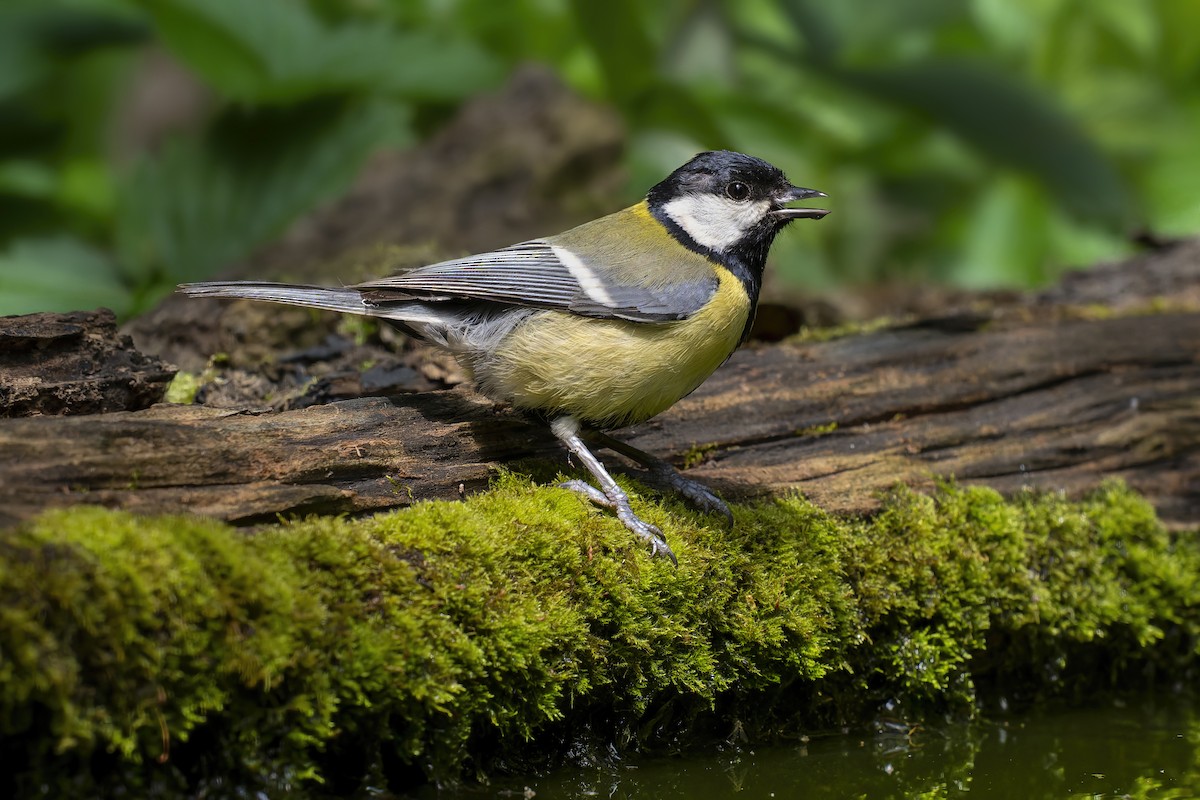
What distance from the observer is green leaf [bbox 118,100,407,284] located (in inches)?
224

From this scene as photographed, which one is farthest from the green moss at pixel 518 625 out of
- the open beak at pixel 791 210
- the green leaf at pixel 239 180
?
the green leaf at pixel 239 180

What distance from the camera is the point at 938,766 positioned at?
2.81 meters

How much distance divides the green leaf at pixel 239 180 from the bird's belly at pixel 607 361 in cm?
315

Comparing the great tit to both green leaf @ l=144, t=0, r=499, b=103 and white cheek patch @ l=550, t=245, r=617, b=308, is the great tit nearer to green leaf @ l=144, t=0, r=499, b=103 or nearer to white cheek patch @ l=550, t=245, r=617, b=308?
white cheek patch @ l=550, t=245, r=617, b=308

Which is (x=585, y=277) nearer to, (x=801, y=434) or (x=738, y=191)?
(x=738, y=191)

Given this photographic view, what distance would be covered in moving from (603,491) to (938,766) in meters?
1.18

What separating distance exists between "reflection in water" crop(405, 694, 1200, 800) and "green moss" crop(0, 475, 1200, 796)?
0.11 meters

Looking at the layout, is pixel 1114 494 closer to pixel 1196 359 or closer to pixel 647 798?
pixel 1196 359

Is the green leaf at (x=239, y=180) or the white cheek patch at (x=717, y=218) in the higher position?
the green leaf at (x=239, y=180)

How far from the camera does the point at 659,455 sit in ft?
11.2

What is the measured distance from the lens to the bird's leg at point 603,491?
2.81 metres

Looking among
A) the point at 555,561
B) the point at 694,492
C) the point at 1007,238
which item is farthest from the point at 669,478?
the point at 1007,238

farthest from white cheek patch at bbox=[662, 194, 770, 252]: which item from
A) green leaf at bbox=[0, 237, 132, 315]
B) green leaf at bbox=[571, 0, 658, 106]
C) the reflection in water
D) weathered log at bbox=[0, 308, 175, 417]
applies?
green leaf at bbox=[571, 0, 658, 106]

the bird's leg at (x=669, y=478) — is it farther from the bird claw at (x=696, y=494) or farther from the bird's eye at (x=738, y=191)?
the bird's eye at (x=738, y=191)
